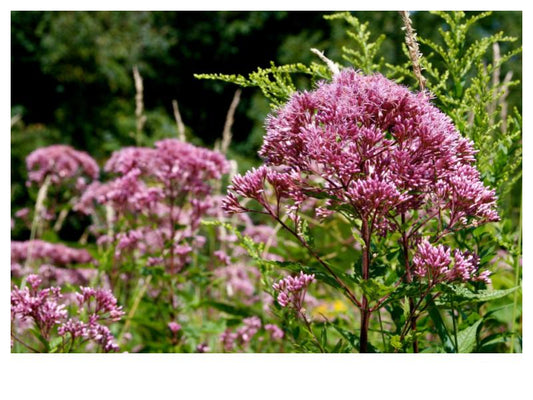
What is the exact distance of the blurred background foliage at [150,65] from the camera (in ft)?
21.6

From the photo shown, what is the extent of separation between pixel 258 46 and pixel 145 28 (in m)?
1.92

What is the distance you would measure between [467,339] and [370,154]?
49cm

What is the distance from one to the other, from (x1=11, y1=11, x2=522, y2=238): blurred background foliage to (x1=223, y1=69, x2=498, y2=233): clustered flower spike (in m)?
5.21

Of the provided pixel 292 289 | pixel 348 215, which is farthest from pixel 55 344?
pixel 348 215

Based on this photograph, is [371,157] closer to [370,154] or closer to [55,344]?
[370,154]

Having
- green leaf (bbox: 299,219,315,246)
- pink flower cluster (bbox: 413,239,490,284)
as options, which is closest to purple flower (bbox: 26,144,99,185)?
green leaf (bbox: 299,219,315,246)

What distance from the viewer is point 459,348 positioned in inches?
46.2

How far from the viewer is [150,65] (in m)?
7.83

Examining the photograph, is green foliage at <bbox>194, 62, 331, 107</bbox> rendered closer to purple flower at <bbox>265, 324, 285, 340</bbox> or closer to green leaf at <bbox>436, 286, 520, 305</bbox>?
green leaf at <bbox>436, 286, 520, 305</bbox>

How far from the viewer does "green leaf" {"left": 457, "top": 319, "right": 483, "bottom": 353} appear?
1.17m
